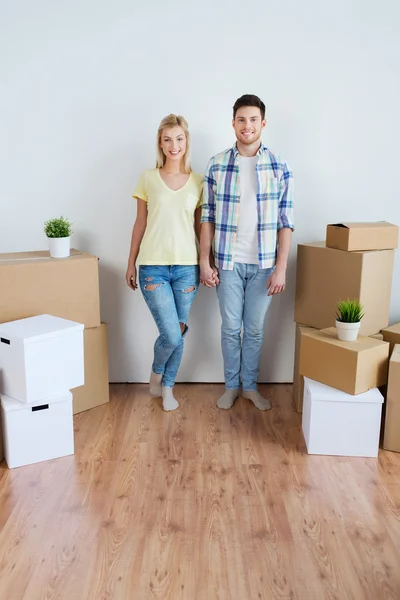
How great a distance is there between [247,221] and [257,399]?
34.5 inches

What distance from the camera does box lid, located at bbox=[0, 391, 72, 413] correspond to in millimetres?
2222

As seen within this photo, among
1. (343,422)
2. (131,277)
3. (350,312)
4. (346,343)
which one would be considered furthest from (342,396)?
(131,277)

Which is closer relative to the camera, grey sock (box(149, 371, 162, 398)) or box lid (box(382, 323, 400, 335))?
box lid (box(382, 323, 400, 335))

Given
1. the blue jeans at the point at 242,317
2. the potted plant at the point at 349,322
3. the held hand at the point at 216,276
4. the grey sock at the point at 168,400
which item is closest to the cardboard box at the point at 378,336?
the potted plant at the point at 349,322

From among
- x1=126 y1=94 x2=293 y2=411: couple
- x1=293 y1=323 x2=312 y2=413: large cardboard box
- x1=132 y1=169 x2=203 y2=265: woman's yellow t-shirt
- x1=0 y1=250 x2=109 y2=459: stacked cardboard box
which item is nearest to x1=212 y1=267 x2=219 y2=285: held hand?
x1=126 y1=94 x2=293 y2=411: couple

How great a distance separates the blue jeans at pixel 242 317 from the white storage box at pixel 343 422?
0.53 meters

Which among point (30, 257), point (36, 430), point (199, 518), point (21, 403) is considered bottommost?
point (199, 518)

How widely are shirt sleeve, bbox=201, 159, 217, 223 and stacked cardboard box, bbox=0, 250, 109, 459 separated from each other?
559 millimetres

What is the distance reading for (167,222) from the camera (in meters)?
2.64

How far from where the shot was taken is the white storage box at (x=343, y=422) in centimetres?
231

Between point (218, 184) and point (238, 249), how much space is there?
31 cm

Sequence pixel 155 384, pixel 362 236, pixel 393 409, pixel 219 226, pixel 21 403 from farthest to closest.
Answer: pixel 155 384
pixel 219 226
pixel 362 236
pixel 393 409
pixel 21 403

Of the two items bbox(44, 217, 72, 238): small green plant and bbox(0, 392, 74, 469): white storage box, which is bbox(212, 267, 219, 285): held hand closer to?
bbox(44, 217, 72, 238): small green plant

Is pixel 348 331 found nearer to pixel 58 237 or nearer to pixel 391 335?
pixel 391 335
